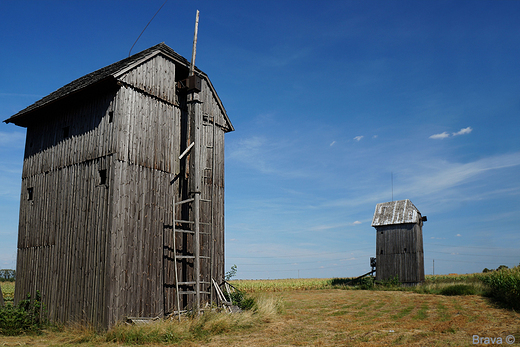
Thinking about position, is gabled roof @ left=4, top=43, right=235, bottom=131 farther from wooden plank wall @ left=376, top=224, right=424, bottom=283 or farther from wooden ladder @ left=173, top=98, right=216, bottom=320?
wooden plank wall @ left=376, top=224, right=424, bottom=283

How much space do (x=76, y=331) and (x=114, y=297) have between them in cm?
203

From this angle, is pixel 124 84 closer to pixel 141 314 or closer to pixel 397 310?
pixel 141 314

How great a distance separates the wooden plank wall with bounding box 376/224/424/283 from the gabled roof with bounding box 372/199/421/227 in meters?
0.45

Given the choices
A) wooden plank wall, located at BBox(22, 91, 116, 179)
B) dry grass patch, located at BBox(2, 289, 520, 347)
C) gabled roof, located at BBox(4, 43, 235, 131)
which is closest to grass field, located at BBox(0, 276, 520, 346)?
dry grass patch, located at BBox(2, 289, 520, 347)

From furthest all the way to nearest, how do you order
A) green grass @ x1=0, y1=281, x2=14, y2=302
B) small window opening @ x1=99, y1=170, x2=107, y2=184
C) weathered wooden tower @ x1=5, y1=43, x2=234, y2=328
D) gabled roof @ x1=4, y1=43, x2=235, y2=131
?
1. green grass @ x1=0, y1=281, x2=14, y2=302
2. gabled roof @ x1=4, y1=43, x2=235, y2=131
3. small window opening @ x1=99, y1=170, x2=107, y2=184
4. weathered wooden tower @ x1=5, y1=43, x2=234, y2=328

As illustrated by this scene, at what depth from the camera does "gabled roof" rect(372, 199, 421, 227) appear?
33.9m

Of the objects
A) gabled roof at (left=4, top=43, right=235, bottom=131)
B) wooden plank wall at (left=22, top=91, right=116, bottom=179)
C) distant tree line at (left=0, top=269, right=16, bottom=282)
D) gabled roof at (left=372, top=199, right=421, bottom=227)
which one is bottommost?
distant tree line at (left=0, top=269, right=16, bottom=282)

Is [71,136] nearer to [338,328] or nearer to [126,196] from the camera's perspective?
[126,196]

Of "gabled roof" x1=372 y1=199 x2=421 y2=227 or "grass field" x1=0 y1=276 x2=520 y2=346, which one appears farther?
"gabled roof" x1=372 y1=199 x2=421 y2=227

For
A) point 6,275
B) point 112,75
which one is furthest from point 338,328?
point 6,275

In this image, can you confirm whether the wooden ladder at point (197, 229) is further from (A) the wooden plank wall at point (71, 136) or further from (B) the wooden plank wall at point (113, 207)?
(A) the wooden plank wall at point (71, 136)

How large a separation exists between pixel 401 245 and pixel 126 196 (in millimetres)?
26110

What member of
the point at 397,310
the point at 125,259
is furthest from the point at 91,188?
the point at 397,310

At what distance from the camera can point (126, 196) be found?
1466cm
